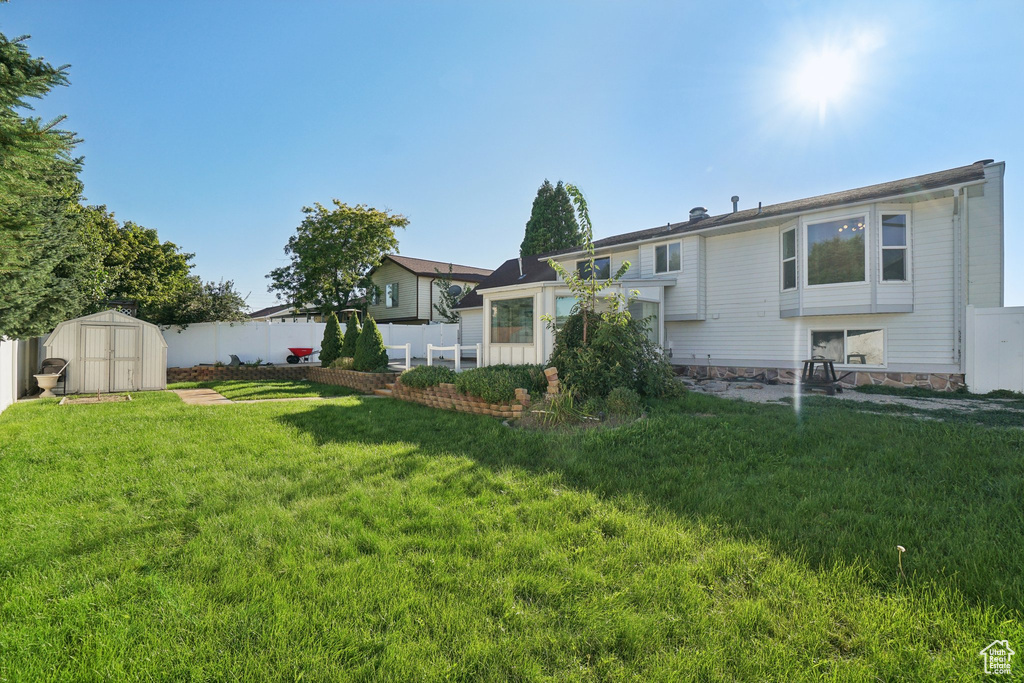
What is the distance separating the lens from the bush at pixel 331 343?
15.0m

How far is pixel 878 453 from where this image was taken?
4.68 metres

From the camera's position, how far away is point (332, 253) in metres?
21.7

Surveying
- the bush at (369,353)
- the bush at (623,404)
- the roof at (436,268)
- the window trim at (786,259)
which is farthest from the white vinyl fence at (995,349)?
the roof at (436,268)

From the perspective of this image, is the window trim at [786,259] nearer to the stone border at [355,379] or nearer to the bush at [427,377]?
the bush at [427,377]

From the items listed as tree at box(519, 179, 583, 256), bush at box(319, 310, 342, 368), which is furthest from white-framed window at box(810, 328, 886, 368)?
tree at box(519, 179, 583, 256)

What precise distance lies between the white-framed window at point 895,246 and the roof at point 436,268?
69.0 feet

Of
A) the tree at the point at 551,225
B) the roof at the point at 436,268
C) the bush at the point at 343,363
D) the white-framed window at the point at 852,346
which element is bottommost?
the bush at the point at 343,363

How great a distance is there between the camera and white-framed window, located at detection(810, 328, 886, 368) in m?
11.2

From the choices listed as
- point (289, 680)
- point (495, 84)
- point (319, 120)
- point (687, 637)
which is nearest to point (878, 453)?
point (687, 637)

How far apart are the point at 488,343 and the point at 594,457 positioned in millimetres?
8555

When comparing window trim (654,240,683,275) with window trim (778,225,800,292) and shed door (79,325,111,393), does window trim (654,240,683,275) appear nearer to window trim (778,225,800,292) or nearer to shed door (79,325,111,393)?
Answer: window trim (778,225,800,292)

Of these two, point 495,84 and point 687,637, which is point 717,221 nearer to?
point 495,84

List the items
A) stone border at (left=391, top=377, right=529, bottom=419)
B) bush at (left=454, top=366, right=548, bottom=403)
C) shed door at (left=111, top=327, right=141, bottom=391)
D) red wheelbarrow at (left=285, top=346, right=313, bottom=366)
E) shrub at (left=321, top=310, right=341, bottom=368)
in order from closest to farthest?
1. stone border at (left=391, top=377, right=529, bottom=419)
2. bush at (left=454, top=366, right=548, bottom=403)
3. shed door at (left=111, top=327, right=141, bottom=391)
4. shrub at (left=321, top=310, right=341, bottom=368)
5. red wheelbarrow at (left=285, top=346, right=313, bottom=366)

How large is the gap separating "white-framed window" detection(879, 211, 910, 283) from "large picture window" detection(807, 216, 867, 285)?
1.39 feet
